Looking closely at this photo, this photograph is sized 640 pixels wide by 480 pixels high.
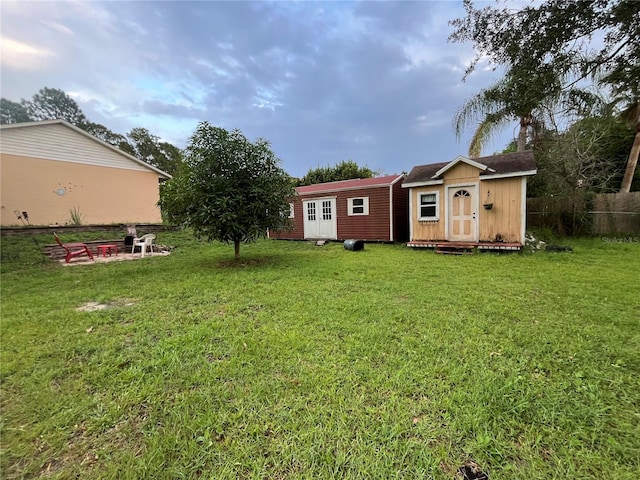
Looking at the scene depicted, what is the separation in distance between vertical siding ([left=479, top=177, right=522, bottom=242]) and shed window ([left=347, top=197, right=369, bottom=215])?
4226 mm

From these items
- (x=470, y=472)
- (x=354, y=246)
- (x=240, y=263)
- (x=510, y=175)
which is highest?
(x=510, y=175)

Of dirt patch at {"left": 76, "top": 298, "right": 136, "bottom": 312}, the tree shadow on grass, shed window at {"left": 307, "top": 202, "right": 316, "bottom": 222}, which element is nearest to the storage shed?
shed window at {"left": 307, "top": 202, "right": 316, "bottom": 222}

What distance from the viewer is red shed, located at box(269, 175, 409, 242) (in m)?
11.2

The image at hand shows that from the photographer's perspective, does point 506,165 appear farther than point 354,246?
No

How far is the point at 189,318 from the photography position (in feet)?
11.4

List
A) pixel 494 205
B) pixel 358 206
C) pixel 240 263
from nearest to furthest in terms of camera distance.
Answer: pixel 240 263
pixel 494 205
pixel 358 206

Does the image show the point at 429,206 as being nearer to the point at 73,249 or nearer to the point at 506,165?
the point at 506,165

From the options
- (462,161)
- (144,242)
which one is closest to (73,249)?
(144,242)

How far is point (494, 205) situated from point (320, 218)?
695 centimetres

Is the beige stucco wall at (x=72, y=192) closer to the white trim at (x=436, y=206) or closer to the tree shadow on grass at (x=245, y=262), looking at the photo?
the tree shadow on grass at (x=245, y=262)

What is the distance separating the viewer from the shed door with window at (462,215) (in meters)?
9.12

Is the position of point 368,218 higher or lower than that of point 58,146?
lower

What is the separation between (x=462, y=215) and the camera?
366 inches

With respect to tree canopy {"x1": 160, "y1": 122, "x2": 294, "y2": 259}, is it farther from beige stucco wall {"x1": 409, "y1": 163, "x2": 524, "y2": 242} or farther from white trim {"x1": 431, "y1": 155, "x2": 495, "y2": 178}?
beige stucco wall {"x1": 409, "y1": 163, "x2": 524, "y2": 242}
